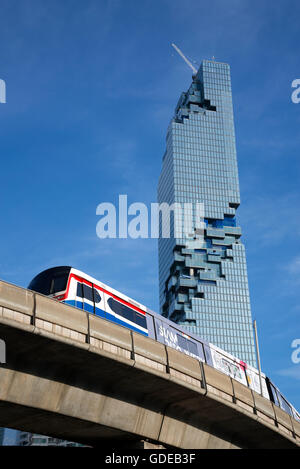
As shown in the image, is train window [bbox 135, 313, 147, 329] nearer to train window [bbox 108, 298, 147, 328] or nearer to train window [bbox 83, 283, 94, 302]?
train window [bbox 108, 298, 147, 328]

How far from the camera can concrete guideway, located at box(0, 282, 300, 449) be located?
55.8 feet

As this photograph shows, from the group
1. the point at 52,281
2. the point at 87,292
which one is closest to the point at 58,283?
the point at 52,281

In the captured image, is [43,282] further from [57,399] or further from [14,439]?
[14,439]

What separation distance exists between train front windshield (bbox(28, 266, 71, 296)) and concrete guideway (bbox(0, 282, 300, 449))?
6427mm

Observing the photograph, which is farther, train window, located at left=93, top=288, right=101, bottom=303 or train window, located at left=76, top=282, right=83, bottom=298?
train window, located at left=93, top=288, right=101, bottom=303

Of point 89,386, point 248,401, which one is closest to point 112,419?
point 89,386

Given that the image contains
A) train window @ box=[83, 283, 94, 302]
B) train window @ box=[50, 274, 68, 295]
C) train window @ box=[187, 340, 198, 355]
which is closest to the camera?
train window @ box=[50, 274, 68, 295]

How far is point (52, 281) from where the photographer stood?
26766mm

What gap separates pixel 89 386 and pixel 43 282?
335 inches

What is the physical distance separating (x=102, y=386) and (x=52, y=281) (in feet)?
26.1

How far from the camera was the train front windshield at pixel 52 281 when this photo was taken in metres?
26.2

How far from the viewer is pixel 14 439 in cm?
19175

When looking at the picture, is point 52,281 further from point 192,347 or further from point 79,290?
point 192,347

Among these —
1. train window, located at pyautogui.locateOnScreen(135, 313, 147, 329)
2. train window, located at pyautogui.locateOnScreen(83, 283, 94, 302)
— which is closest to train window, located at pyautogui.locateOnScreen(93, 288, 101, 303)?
train window, located at pyautogui.locateOnScreen(83, 283, 94, 302)
